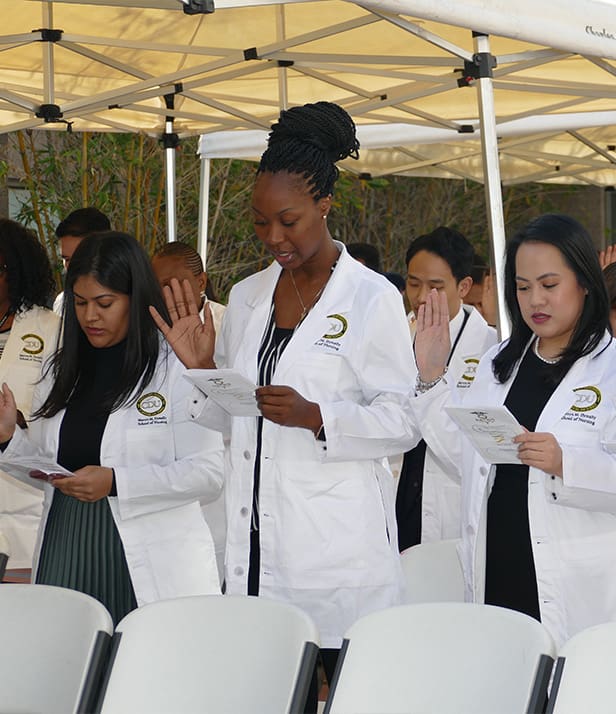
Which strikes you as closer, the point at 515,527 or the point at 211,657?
the point at 211,657

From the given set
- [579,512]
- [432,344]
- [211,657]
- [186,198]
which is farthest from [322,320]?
[186,198]

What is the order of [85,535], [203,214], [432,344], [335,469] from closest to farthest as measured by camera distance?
[335,469] < [432,344] < [85,535] < [203,214]

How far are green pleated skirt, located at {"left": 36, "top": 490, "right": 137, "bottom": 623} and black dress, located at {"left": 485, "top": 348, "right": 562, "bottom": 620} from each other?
3.27 feet

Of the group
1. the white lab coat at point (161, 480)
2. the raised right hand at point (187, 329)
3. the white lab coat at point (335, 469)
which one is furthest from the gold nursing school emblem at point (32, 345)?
the white lab coat at point (335, 469)

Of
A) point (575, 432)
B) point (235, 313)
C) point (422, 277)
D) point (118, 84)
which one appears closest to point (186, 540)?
point (235, 313)

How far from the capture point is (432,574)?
3.61 m

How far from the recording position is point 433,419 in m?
3.28

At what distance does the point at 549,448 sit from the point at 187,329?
3.63 feet

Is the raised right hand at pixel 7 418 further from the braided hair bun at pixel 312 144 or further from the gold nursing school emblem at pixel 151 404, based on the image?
the braided hair bun at pixel 312 144

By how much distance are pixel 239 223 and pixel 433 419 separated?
9815mm

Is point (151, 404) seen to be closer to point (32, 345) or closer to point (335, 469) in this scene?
point (335, 469)

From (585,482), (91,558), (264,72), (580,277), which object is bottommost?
(91,558)

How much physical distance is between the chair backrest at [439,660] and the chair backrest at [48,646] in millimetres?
574

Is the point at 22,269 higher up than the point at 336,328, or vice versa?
the point at 22,269
